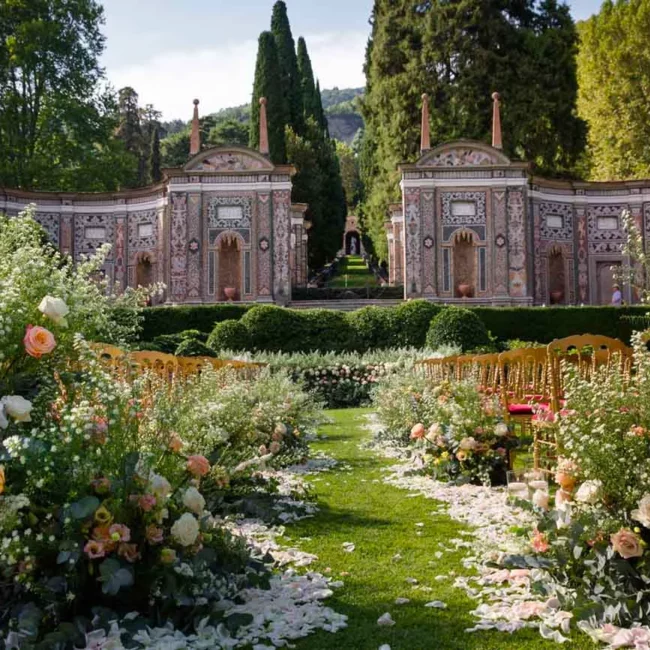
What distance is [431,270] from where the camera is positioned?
85.3ft

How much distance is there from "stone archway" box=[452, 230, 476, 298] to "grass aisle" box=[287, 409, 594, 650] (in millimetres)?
19302

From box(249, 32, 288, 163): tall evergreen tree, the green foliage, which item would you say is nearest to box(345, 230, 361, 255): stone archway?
box(249, 32, 288, 163): tall evergreen tree

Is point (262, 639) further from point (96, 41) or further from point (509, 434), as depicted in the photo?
point (96, 41)

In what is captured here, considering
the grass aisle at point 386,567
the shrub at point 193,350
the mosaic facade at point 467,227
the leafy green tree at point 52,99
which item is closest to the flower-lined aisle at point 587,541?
the grass aisle at point 386,567

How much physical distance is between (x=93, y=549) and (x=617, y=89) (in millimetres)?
34377

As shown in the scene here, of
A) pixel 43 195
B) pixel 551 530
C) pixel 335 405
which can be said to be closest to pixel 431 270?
pixel 335 405

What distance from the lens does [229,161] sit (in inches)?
1045

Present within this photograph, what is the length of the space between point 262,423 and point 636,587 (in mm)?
4637

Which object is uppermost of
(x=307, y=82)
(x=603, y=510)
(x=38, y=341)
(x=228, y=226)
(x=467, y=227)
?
(x=307, y=82)

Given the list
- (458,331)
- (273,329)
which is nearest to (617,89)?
(458,331)

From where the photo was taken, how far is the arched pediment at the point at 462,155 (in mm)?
26078

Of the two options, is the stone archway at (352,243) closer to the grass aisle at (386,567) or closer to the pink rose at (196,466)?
the grass aisle at (386,567)

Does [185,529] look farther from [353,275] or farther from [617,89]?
[353,275]

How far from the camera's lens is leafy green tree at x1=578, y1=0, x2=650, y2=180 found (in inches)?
1277
